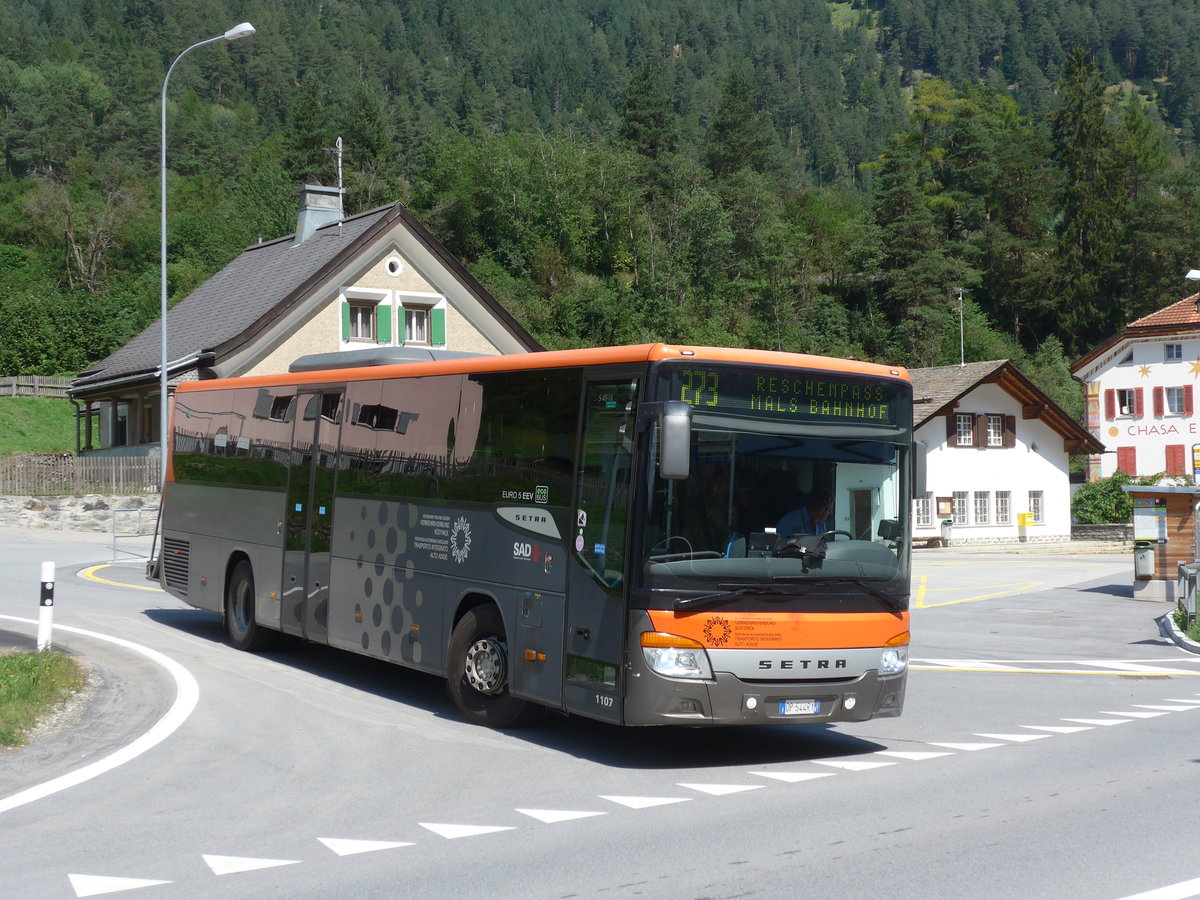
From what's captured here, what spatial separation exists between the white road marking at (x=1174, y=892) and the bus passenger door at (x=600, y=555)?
4026 mm

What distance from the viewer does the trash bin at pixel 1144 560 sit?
2816 cm

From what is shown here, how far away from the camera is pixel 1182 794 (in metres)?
9.01

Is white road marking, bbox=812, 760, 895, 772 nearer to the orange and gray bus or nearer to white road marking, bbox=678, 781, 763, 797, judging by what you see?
the orange and gray bus

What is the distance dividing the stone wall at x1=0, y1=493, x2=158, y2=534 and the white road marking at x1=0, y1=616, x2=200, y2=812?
68.7 feet

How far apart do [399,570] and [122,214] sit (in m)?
85.7

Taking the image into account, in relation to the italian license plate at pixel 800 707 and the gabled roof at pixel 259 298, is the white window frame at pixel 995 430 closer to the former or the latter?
the gabled roof at pixel 259 298

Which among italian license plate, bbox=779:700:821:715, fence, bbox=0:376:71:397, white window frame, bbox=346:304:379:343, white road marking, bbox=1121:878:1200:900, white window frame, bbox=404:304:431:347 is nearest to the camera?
white road marking, bbox=1121:878:1200:900

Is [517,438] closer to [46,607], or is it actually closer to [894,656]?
[894,656]

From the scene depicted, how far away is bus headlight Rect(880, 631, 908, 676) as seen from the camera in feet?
33.8

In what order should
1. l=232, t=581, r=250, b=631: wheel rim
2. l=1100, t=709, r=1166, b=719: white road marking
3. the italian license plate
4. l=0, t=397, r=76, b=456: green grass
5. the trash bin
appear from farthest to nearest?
l=0, t=397, r=76, b=456: green grass
the trash bin
l=232, t=581, r=250, b=631: wheel rim
l=1100, t=709, r=1166, b=719: white road marking
the italian license plate

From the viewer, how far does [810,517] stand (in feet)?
32.6

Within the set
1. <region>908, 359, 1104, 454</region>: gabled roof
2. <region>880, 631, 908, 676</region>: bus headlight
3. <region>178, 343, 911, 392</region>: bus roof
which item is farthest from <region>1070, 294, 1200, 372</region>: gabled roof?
<region>880, 631, 908, 676</region>: bus headlight

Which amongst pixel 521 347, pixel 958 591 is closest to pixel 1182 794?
pixel 958 591

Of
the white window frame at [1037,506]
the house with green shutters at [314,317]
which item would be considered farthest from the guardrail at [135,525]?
the white window frame at [1037,506]
